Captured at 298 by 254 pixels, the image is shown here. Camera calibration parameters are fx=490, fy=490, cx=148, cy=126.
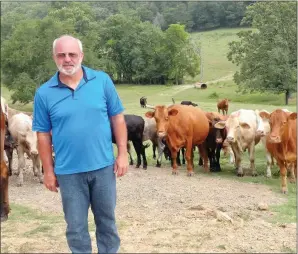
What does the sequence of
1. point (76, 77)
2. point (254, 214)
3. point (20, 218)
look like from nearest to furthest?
point (76, 77), point (20, 218), point (254, 214)

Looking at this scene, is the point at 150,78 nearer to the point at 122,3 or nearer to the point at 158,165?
the point at 122,3

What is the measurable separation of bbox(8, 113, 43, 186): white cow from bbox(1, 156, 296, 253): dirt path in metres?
0.31

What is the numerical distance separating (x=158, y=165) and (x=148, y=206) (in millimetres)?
5068

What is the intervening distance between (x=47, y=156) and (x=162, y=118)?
7372 mm

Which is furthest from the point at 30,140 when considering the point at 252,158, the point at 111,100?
the point at 111,100

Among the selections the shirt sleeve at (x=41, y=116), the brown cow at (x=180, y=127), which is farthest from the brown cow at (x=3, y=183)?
the brown cow at (x=180, y=127)

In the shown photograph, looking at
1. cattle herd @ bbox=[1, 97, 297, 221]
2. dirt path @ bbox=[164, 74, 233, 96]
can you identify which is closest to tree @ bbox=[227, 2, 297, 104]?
dirt path @ bbox=[164, 74, 233, 96]

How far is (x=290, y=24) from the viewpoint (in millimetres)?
36500

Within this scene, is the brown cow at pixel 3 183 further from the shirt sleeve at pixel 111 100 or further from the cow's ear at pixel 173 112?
the cow's ear at pixel 173 112

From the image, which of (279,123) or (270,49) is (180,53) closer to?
(270,49)

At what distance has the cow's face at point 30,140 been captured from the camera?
32.3ft

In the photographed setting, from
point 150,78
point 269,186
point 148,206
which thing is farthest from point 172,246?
point 150,78

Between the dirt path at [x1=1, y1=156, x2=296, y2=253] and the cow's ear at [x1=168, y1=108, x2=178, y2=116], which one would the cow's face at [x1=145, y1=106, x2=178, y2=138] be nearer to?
the cow's ear at [x1=168, y1=108, x2=178, y2=116]

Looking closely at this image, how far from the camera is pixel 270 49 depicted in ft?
119
